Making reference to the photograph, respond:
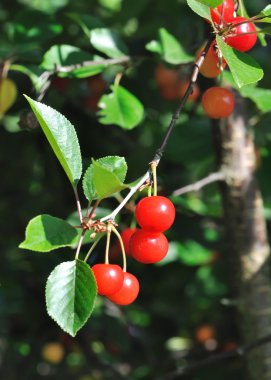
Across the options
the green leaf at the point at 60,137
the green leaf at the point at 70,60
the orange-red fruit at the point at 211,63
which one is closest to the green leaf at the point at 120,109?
the green leaf at the point at 70,60

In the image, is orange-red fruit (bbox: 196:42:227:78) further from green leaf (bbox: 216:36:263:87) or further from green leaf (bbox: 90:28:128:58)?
green leaf (bbox: 90:28:128:58)

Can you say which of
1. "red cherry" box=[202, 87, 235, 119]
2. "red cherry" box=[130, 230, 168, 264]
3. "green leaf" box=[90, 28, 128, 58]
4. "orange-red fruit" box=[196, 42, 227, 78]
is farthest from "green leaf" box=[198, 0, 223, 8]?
"green leaf" box=[90, 28, 128, 58]

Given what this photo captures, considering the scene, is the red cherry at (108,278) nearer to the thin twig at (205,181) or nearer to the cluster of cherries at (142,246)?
the cluster of cherries at (142,246)

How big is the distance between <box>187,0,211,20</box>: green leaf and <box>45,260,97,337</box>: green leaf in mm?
389

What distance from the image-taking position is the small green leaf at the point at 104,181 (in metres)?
0.81

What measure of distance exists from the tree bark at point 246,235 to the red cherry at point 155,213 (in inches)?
23.0

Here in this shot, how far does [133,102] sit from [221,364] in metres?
0.93

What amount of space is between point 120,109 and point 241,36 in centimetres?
44

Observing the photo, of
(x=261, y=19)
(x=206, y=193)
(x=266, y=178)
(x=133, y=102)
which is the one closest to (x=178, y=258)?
(x=206, y=193)

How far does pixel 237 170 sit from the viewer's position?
4.81ft

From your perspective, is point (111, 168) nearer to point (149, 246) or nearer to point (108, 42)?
point (149, 246)

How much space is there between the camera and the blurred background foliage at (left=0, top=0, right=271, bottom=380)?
1730 mm

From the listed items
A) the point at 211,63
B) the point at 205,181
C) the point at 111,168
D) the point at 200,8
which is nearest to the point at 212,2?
the point at 200,8

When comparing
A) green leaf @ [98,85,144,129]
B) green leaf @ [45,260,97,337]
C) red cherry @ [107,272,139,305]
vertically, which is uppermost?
green leaf @ [45,260,97,337]
